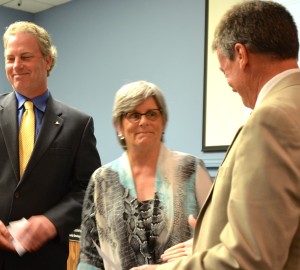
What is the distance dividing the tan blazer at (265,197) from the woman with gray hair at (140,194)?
779 millimetres

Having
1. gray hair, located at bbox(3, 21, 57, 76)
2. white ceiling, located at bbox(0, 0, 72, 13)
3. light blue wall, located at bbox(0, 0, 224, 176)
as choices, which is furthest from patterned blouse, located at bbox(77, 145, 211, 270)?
white ceiling, located at bbox(0, 0, 72, 13)

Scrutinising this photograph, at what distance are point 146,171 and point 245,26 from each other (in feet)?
3.02

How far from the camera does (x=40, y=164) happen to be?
1981 mm

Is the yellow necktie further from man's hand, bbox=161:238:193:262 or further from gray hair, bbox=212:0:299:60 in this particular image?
gray hair, bbox=212:0:299:60

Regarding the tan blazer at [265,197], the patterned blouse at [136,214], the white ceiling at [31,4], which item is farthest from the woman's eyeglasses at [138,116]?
the white ceiling at [31,4]

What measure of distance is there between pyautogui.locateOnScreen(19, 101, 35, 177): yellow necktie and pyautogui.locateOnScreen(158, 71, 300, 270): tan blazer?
3.87ft

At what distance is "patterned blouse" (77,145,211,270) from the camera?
176 centimetres

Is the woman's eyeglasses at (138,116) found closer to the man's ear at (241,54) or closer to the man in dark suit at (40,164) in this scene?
the man in dark suit at (40,164)

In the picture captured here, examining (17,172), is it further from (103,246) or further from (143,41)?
(143,41)

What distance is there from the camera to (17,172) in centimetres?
196

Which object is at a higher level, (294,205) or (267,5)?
(267,5)

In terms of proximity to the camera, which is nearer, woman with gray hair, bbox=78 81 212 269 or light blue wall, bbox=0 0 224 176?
woman with gray hair, bbox=78 81 212 269

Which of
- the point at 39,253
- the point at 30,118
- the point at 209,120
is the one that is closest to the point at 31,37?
the point at 30,118

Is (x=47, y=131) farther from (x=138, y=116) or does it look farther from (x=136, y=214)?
(x=136, y=214)
